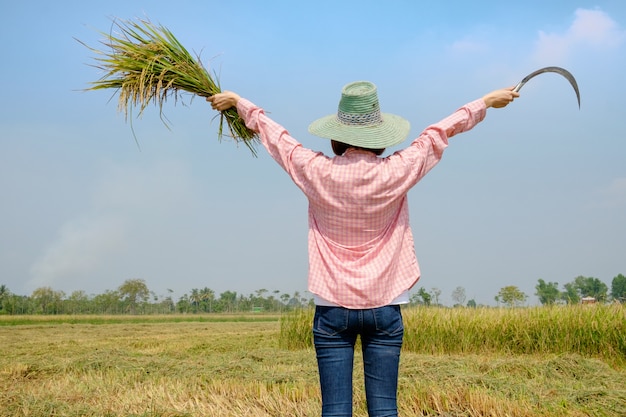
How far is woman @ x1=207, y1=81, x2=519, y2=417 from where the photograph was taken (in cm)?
199

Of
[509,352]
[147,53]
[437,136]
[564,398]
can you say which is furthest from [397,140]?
[509,352]

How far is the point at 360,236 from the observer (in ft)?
6.84

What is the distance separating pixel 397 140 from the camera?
2.18 metres

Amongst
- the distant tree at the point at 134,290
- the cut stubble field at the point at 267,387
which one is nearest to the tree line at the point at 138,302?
the distant tree at the point at 134,290

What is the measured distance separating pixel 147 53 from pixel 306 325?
25.3 feet

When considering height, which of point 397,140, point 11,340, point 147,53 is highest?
point 147,53

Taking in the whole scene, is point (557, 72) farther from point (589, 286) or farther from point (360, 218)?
point (589, 286)

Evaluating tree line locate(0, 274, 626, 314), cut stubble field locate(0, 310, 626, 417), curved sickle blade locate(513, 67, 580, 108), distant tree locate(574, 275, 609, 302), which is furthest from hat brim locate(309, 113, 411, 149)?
distant tree locate(574, 275, 609, 302)

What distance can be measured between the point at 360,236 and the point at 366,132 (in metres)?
0.37

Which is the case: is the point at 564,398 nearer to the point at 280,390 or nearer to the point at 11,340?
the point at 280,390

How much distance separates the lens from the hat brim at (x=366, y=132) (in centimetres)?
210

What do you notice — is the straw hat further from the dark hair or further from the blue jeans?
the blue jeans

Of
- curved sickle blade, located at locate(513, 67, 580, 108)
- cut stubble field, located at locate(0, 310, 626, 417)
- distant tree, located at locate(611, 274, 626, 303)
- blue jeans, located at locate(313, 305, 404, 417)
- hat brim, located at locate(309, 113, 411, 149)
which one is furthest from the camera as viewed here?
distant tree, located at locate(611, 274, 626, 303)

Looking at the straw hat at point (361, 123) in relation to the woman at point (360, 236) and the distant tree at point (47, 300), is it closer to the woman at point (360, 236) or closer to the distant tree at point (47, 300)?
the woman at point (360, 236)
